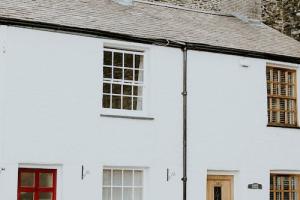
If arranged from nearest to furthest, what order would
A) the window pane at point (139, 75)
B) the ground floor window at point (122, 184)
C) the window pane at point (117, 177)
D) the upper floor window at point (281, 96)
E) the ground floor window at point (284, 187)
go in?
the ground floor window at point (122, 184), the window pane at point (117, 177), the window pane at point (139, 75), the ground floor window at point (284, 187), the upper floor window at point (281, 96)

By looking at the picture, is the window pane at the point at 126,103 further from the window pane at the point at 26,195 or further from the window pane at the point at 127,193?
the window pane at the point at 26,195

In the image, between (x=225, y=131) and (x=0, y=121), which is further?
(x=225, y=131)

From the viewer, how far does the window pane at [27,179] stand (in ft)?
47.2

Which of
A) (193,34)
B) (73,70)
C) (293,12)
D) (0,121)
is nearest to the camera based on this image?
(0,121)

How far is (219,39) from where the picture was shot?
17.9 metres

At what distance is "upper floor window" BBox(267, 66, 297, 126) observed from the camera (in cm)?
1822

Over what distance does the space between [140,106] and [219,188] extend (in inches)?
118

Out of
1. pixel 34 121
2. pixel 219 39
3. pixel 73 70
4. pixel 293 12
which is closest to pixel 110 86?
pixel 73 70

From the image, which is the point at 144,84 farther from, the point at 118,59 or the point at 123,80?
the point at 118,59

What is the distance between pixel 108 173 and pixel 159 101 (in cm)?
221

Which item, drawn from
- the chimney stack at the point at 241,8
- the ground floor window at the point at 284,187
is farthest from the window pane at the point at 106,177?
the chimney stack at the point at 241,8

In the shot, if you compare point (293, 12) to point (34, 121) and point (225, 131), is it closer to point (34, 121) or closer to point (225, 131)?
point (225, 131)

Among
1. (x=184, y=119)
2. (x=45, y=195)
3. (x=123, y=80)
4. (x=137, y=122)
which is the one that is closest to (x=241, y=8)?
(x=184, y=119)

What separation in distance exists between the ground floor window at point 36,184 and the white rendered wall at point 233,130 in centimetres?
354
